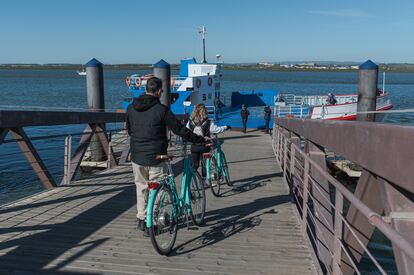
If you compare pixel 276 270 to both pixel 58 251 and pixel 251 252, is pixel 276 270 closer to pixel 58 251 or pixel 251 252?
pixel 251 252

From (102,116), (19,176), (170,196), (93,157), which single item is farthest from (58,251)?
(19,176)

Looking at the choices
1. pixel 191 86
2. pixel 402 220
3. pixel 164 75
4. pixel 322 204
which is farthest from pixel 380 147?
pixel 191 86

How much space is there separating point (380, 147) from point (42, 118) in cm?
534

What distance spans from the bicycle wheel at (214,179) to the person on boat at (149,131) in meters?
2.58

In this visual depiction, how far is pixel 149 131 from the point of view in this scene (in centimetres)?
416

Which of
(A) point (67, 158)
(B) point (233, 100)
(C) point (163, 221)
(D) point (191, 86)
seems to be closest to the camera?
(C) point (163, 221)

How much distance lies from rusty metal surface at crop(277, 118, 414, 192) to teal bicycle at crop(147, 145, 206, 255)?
1998 millimetres

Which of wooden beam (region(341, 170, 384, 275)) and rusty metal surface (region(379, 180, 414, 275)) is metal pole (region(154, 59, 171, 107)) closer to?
wooden beam (region(341, 170, 384, 275))

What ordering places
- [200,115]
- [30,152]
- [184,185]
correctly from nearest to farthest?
[184,185], [200,115], [30,152]

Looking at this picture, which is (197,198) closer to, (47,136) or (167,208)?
(167,208)

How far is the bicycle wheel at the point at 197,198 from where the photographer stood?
16.7 feet

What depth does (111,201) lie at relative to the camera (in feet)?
20.9

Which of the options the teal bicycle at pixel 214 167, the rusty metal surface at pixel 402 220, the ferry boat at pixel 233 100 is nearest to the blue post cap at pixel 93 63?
the teal bicycle at pixel 214 167

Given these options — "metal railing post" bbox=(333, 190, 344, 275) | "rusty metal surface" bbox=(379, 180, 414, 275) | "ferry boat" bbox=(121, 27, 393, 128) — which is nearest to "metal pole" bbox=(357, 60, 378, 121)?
"metal railing post" bbox=(333, 190, 344, 275)
